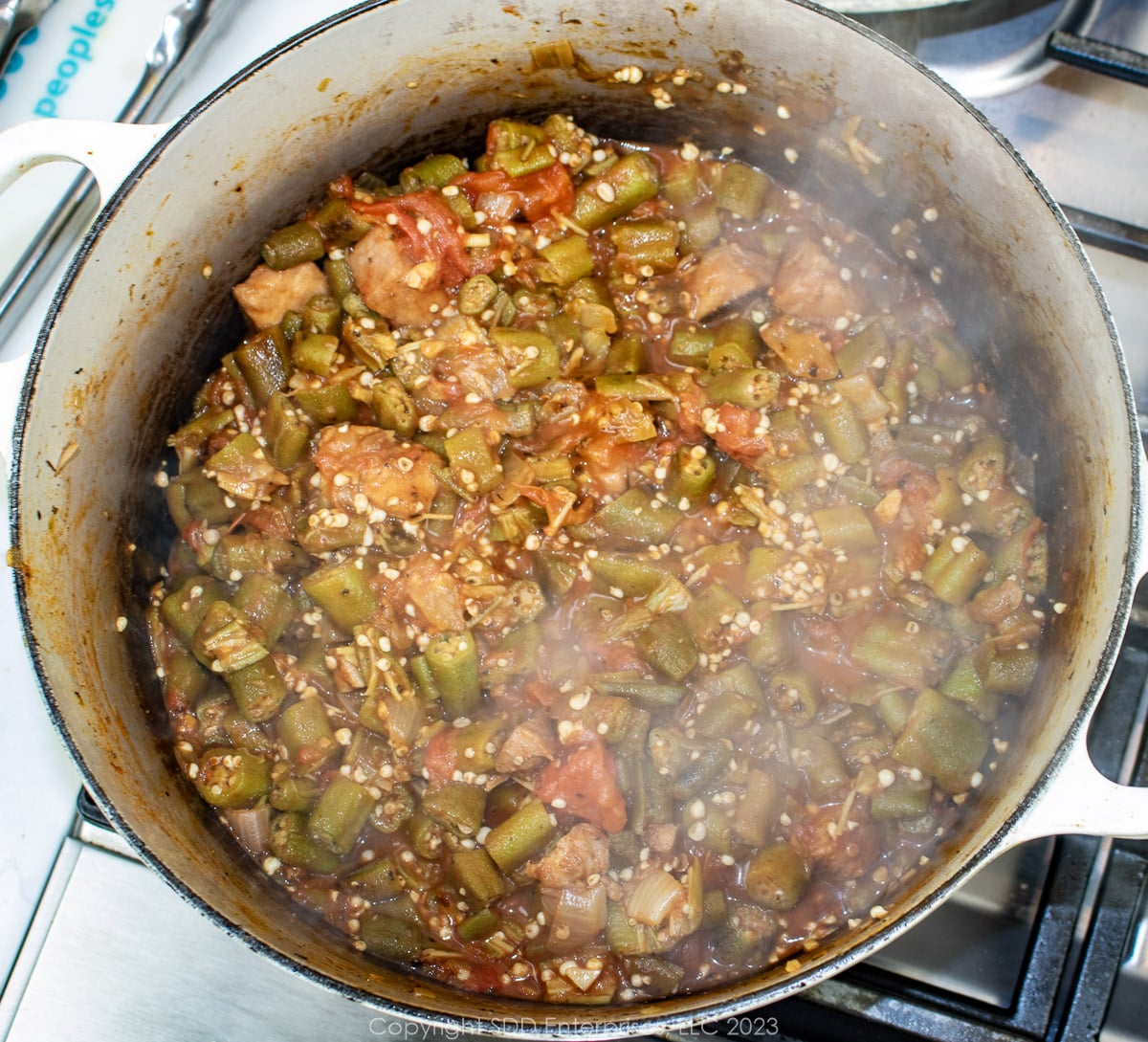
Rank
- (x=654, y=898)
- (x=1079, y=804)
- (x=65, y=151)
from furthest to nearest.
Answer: (x=654, y=898), (x=65, y=151), (x=1079, y=804)

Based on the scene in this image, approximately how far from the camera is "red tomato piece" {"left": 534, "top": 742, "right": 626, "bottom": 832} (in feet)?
9.24

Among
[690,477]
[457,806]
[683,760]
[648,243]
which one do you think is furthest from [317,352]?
[683,760]

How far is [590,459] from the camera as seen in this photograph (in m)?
2.99

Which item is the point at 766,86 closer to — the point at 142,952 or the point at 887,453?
the point at 887,453

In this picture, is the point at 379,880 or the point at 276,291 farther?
the point at 276,291

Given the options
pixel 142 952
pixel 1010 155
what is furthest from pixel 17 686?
pixel 1010 155

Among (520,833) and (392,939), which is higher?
(520,833)

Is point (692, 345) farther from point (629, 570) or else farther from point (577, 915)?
point (577, 915)

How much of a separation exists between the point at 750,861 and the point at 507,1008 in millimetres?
788

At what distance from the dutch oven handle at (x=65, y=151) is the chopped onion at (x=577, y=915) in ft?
6.32

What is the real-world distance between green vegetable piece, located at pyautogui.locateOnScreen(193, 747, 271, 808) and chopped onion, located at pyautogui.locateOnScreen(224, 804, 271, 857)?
0.11ft

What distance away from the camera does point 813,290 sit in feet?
10.3

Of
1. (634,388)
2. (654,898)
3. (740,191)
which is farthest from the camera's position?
(740,191)

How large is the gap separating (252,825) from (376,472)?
110 centimetres
